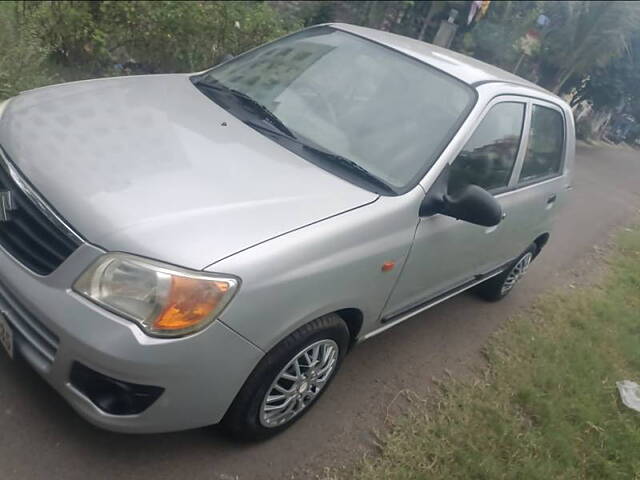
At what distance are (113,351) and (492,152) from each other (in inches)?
93.1

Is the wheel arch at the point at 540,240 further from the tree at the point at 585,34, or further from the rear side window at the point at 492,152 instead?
the tree at the point at 585,34

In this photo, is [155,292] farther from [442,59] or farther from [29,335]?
[442,59]

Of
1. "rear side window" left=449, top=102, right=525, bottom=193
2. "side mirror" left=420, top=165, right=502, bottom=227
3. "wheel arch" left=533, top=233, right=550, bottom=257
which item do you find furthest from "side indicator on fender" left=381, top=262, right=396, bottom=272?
"wheel arch" left=533, top=233, right=550, bottom=257

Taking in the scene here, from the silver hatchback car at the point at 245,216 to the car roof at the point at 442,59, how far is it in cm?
2

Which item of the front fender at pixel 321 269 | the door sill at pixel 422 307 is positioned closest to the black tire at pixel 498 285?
the door sill at pixel 422 307

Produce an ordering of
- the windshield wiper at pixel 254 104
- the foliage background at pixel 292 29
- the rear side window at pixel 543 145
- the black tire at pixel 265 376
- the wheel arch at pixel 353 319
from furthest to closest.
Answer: the foliage background at pixel 292 29, the rear side window at pixel 543 145, the windshield wiper at pixel 254 104, the wheel arch at pixel 353 319, the black tire at pixel 265 376

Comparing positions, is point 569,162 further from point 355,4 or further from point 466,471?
point 355,4

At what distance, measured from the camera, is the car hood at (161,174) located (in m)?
2.15

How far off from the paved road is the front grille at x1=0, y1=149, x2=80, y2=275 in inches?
28.4

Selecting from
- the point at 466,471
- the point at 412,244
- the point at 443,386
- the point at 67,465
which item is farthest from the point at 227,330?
the point at 443,386

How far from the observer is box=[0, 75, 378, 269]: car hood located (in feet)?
7.06

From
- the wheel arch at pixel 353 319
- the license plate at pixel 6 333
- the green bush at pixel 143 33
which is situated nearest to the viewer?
the license plate at pixel 6 333

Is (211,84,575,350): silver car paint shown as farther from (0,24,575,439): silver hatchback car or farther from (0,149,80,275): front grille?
(0,149,80,275): front grille

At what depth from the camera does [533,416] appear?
3582 millimetres
